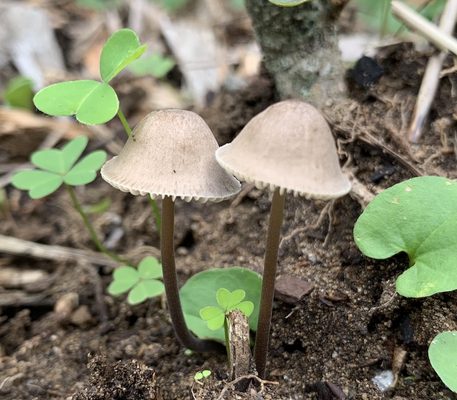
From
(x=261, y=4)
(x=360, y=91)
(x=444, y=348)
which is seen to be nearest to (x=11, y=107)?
(x=261, y=4)

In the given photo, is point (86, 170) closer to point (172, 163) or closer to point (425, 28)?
point (172, 163)

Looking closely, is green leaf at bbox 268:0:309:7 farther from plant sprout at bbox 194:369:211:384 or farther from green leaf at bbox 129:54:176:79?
green leaf at bbox 129:54:176:79

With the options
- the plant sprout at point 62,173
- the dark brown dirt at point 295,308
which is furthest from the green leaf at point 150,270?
the plant sprout at point 62,173

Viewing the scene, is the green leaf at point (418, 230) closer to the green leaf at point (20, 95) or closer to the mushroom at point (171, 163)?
the mushroom at point (171, 163)

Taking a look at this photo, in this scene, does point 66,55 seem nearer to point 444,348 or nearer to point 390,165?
point 390,165

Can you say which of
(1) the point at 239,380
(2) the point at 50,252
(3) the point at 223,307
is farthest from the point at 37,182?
(1) the point at 239,380

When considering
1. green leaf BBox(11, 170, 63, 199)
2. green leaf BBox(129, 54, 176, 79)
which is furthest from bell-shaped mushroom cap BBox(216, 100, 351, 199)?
green leaf BBox(129, 54, 176, 79)
